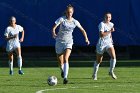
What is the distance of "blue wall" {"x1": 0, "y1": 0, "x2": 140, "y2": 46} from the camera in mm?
36625

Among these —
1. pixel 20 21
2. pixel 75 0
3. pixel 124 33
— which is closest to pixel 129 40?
pixel 124 33

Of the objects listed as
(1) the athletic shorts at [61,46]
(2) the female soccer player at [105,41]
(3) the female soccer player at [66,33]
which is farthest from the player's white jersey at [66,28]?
(2) the female soccer player at [105,41]

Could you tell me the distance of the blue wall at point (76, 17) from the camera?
120 ft

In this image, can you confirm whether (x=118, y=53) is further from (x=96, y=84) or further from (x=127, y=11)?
(x=96, y=84)

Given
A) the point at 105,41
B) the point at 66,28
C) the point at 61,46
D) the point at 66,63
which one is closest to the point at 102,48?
the point at 105,41

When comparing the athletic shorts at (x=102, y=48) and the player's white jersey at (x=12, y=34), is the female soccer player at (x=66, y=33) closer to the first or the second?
the athletic shorts at (x=102, y=48)

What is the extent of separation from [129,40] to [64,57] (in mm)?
17426

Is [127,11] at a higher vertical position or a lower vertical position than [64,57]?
higher

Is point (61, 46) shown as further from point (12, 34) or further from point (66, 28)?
point (12, 34)

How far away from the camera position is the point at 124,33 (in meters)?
36.6

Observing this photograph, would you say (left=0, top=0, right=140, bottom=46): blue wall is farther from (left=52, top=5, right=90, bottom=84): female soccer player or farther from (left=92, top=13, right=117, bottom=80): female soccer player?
(left=52, top=5, right=90, bottom=84): female soccer player

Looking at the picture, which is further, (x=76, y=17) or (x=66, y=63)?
(x=76, y=17)

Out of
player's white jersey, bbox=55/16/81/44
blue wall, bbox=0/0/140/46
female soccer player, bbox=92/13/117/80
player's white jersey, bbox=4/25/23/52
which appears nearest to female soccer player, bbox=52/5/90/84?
player's white jersey, bbox=55/16/81/44

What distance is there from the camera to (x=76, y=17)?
36.5 m
